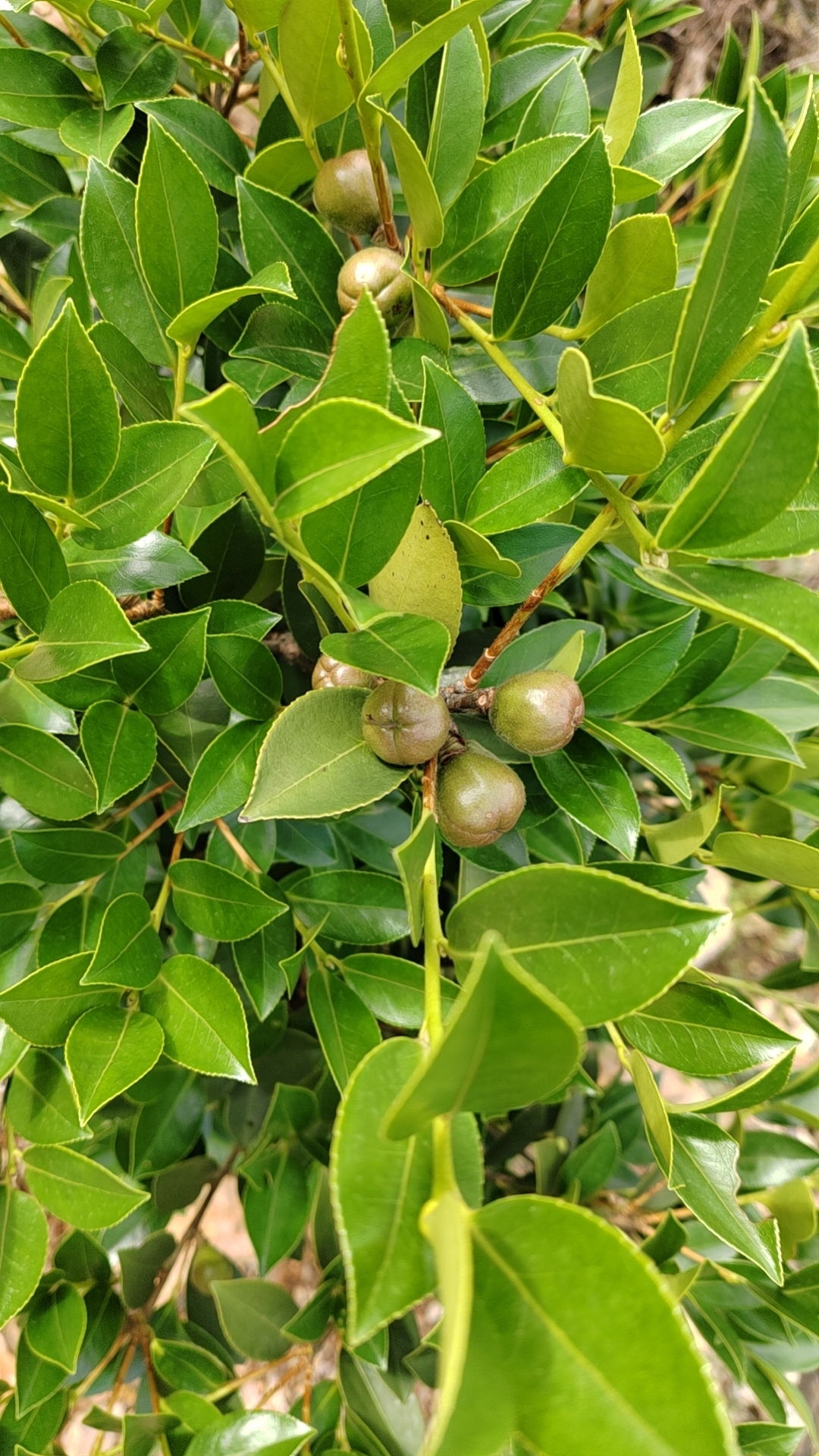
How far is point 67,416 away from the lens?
40 cm

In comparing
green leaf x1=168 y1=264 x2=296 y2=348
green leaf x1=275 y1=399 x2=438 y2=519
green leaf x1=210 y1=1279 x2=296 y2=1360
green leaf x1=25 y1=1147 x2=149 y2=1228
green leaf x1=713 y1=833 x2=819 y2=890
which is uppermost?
green leaf x1=168 y1=264 x2=296 y2=348

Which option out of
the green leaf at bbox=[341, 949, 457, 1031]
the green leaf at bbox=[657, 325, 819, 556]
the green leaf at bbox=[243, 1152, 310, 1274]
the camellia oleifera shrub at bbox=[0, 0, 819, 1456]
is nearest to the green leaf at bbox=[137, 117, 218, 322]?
the camellia oleifera shrub at bbox=[0, 0, 819, 1456]

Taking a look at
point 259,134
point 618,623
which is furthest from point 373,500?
point 618,623

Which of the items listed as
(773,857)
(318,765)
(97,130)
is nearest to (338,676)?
(318,765)

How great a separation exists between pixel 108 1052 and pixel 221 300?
0.40m

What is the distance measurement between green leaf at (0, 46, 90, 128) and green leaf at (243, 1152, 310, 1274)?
84 cm

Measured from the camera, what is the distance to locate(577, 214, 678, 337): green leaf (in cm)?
41

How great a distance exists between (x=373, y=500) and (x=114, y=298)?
0.83ft

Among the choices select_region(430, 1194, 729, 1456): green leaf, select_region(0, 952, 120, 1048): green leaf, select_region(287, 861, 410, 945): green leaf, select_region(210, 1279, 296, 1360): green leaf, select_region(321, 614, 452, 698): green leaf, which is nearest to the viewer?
select_region(430, 1194, 729, 1456): green leaf

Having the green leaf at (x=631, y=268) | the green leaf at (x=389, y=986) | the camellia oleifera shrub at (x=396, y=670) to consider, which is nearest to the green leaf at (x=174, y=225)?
the camellia oleifera shrub at (x=396, y=670)

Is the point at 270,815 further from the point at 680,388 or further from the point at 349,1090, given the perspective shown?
the point at 680,388

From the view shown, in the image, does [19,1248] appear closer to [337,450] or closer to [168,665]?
[168,665]

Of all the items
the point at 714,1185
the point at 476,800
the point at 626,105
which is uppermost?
the point at 626,105

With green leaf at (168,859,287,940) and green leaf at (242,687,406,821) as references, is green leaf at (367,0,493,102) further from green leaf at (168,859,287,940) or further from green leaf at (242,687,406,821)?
green leaf at (168,859,287,940)
